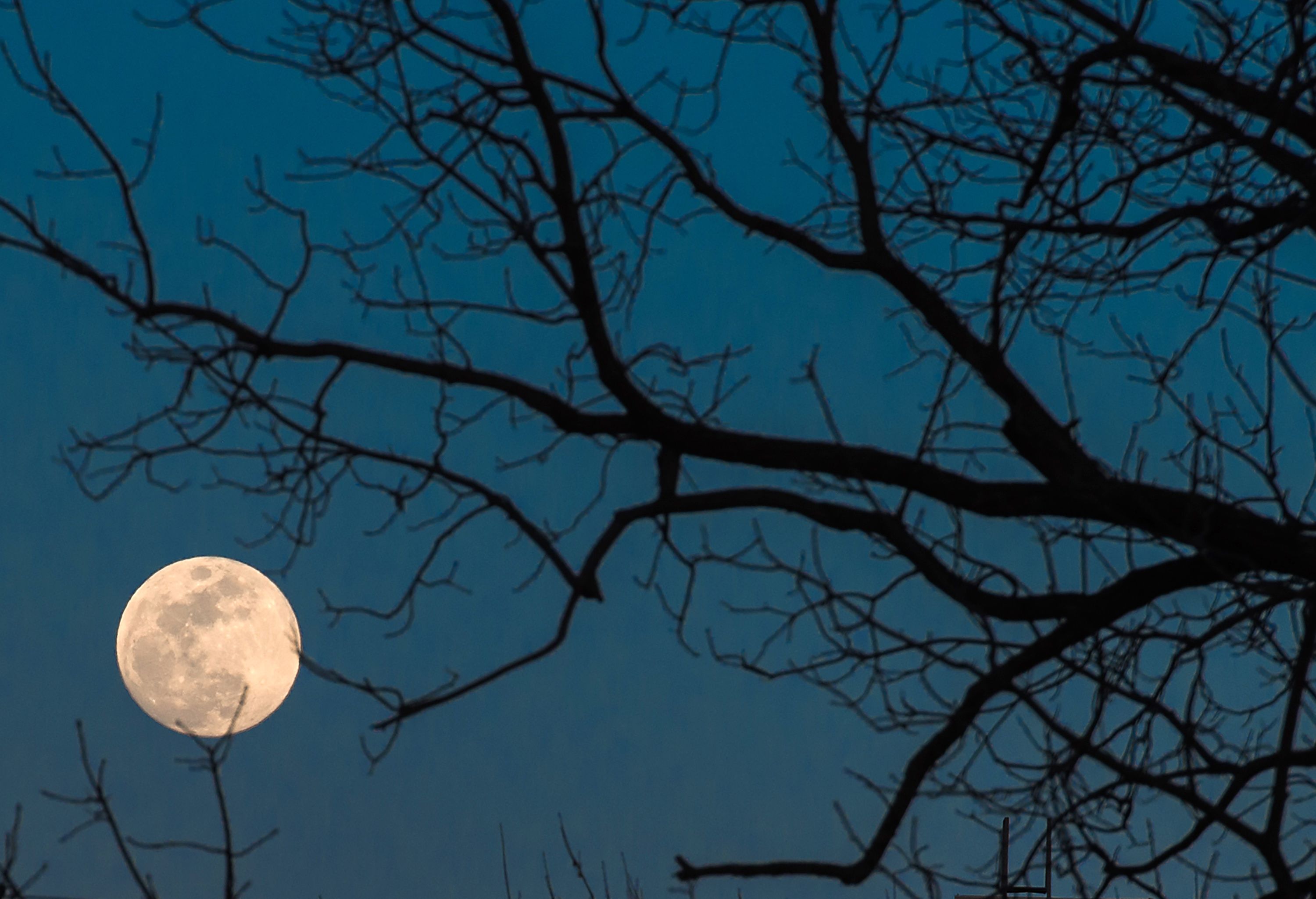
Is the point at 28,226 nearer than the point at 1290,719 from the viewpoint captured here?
No

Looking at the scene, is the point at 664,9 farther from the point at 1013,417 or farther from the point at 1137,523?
the point at 1137,523

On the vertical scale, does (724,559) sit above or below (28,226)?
below

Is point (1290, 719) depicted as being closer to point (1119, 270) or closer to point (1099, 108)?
point (1119, 270)

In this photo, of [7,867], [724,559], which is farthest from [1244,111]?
[7,867]

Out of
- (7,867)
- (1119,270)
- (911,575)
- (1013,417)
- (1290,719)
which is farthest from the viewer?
(1119,270)

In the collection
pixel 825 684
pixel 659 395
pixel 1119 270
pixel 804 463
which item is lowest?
pixel 825 684

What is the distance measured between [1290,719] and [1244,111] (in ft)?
7.73

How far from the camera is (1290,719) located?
2439 millimetres

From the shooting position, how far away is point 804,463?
13.5ft

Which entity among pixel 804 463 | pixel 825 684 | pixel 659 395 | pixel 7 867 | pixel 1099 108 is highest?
pixel 1099 108

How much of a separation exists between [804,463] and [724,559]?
455 millimetres

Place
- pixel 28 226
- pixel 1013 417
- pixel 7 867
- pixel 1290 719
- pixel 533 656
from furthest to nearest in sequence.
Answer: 1. pixel 1013 417
2. pixel 28 226
3. pixel 533 656
4. pixel 7 867
5. pixel 1290 719

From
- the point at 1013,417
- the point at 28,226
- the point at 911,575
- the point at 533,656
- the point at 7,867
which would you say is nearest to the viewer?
the point at 7,867

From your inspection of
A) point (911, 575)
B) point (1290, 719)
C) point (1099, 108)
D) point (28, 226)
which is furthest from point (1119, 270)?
point (28, 226)
